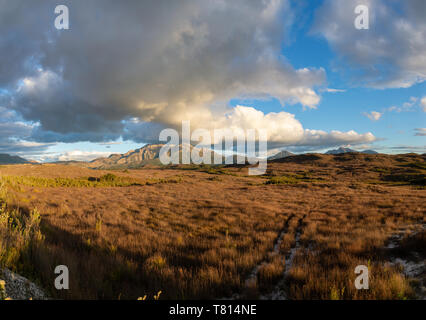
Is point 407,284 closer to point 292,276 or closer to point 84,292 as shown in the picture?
point 292,276

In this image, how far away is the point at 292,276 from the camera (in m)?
4.43

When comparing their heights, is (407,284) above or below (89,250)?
above

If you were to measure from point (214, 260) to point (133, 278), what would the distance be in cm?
209

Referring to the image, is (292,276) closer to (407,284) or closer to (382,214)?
(407,284)

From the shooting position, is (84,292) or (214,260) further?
(214,260)

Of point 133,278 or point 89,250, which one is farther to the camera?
point 89,250
